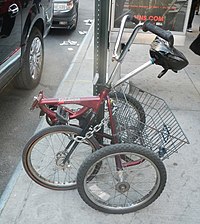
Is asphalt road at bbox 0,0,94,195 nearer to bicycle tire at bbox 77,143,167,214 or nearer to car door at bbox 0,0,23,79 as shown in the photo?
car door at bbox 0,0,23,79

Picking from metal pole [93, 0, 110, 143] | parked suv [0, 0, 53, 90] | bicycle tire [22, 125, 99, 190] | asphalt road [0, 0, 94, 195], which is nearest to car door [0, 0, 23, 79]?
parked suv [0, 0, 53, 90]

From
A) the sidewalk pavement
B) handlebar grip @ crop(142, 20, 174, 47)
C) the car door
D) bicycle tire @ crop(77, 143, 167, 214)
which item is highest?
handlebar grip @ crop(142, 20, 174, 47)

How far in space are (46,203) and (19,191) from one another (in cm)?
27

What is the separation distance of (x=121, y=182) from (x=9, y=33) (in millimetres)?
1957

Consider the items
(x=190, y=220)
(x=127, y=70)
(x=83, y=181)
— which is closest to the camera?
(x=83, y=181)

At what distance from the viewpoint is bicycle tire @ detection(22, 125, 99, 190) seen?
2209 millimetres

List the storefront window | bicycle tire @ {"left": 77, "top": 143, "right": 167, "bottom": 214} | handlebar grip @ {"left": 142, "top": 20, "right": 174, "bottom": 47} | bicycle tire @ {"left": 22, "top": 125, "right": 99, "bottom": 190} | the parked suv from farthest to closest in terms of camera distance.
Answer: the storefront window < the parked suv < bicycle tire @ {"left": 22, "top": 125, "right": 99, "bottom": 190} < bicycle tire @ {"left": 77, "top": 143, "right": 167, "bottom": 214} < handlebar grip @ {"left": 142, "top": 20, "right": 174, "bottom": 47}

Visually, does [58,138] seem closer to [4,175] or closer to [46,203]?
[4,175]

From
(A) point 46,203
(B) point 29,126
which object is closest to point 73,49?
(B) point 29,126

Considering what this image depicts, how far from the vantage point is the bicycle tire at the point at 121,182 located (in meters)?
2.06

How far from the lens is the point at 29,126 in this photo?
3.53 metres

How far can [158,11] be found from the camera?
4004 millimetres

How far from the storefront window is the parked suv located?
1073 mm

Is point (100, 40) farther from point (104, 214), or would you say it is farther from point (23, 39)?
point (23, 39)
